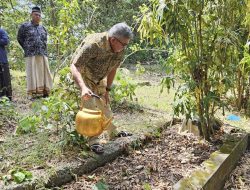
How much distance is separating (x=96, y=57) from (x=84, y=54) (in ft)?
0.56

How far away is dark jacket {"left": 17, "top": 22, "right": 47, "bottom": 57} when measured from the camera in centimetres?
623

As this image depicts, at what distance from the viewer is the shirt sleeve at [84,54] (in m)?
3.51

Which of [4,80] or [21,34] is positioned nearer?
[4,80]

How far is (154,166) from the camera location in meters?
3.58

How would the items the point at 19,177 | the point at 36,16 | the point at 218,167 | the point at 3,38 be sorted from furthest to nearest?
the point at 36,16
the point at 3,38
the point at 218,167
the point at 19,177

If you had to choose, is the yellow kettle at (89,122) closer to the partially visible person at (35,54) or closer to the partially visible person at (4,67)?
the partially visible person at (4,67)

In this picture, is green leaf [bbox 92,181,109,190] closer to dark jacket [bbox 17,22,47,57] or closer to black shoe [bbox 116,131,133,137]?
black shoe [bbox 116,131,133,137]

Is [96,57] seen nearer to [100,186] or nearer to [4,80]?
[100,186]

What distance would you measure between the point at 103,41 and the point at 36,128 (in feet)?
4.64

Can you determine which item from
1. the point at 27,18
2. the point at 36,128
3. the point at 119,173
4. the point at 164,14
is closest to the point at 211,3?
the point at 164,14

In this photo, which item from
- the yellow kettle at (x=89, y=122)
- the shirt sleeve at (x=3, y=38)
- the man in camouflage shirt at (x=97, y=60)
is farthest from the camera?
the shirt sleeve at (x=3, y=38)

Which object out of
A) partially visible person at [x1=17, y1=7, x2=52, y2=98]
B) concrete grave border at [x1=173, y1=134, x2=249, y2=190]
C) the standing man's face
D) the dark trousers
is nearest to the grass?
the dark trousers

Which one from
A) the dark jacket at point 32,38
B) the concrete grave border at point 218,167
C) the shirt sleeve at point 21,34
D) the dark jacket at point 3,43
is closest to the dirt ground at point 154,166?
the concrete grave border at point 218,167

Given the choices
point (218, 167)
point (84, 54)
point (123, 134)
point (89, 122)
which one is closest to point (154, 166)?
point (218, 167)
